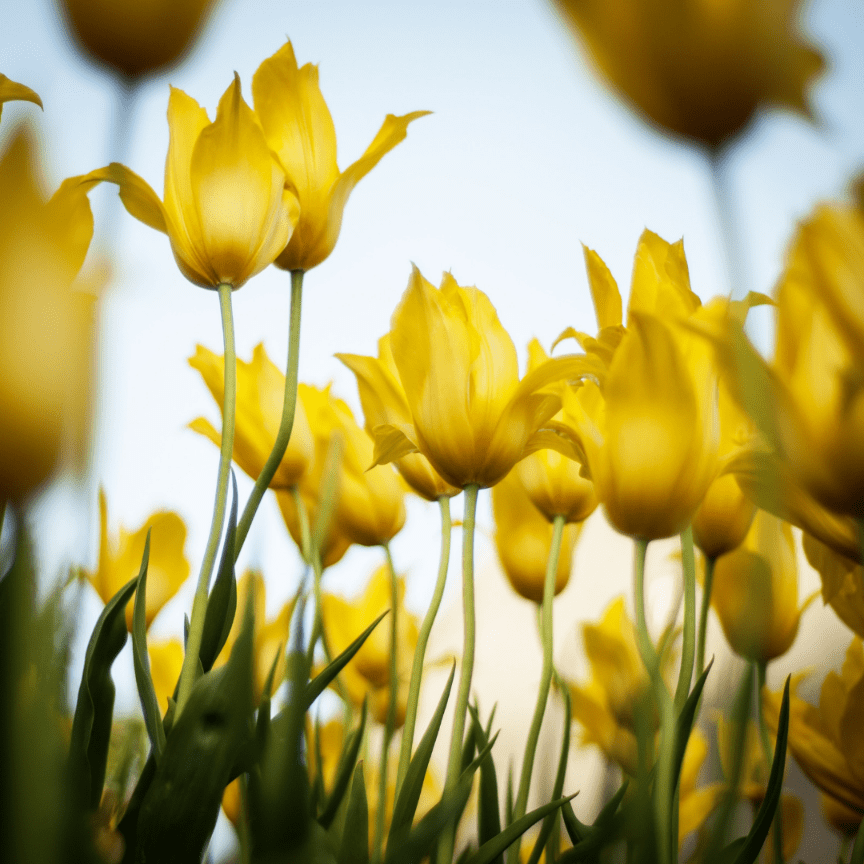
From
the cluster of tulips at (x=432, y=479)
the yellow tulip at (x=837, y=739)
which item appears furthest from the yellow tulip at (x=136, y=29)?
the yellow tulip at (x=837, y=739)

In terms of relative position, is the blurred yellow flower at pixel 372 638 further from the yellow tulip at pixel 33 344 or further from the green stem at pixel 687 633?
the yellow tulip at pixel 33 344

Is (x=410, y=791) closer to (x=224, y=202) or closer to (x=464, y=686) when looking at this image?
(x=464, y=686)

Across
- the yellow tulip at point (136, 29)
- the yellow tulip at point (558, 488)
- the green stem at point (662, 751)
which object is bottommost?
the green stem at point (662, 751)

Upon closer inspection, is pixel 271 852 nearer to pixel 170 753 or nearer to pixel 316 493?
pixel 170 753

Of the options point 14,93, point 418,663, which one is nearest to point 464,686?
point 418,663

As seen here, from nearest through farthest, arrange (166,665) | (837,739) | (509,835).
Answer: (509,835)
(837,739)
(166,665)

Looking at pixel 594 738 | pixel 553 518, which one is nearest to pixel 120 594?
pixel 553 518
